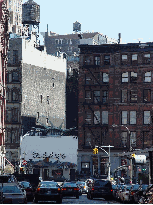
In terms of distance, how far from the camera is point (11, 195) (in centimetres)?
3975

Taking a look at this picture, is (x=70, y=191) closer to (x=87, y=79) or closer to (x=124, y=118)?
(x=124, y=118)

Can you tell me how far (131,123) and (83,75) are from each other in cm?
1332

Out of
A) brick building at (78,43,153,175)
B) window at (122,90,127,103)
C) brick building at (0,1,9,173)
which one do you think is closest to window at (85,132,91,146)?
brick building at (78,43,153,175)


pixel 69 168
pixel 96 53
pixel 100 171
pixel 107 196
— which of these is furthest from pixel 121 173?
pixel 107 196

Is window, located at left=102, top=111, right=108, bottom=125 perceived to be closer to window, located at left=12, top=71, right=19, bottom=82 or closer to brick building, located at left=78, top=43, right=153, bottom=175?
brick building, located at left=78, top=43, right=153, bottom=175

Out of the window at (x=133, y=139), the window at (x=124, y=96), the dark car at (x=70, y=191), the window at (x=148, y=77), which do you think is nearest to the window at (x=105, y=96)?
the window at (x=124, y=96)

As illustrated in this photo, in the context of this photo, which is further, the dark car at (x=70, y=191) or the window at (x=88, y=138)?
the window at (x=88, y=138)

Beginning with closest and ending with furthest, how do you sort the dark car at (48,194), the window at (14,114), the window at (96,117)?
the dark car at (48,194) < the window at (96,117) < the window at (14,114)

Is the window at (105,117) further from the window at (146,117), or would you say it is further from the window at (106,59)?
the window at (106,59)

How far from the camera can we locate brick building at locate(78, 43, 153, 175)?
125m

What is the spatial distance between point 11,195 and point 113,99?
87865 mm

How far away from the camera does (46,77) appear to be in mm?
144125

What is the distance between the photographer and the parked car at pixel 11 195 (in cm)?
3931

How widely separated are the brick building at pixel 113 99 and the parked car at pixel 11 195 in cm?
8384
